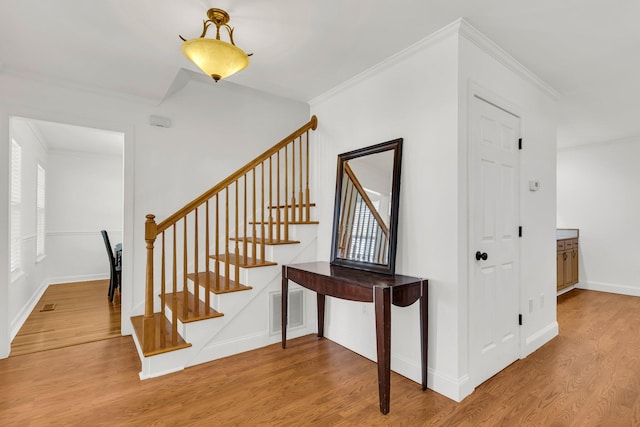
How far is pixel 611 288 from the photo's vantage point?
527 centimetres

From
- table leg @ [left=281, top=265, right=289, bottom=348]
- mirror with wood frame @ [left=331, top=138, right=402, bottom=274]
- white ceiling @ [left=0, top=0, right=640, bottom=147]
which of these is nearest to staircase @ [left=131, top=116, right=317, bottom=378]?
table leg @ [left=281, top=265, right=289, bottom=348]

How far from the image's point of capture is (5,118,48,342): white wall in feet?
11.7

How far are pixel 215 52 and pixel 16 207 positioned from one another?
3.51 metres

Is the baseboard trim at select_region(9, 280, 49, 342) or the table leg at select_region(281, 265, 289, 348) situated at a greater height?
the table leg at select_region(281, 265, 289, 348)

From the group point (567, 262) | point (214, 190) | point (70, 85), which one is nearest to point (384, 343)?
point (214, 190)

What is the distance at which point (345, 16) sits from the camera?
2.09 m

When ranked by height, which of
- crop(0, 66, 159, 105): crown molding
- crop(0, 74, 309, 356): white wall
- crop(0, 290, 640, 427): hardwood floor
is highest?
crop(0, 66, 159, 105): crown molding

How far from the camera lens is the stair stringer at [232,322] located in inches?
99.5

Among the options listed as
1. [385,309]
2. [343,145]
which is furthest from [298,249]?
[385,309]

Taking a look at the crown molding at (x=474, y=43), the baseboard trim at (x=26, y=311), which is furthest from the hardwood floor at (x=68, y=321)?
the crown molding at (x=474, y=43)

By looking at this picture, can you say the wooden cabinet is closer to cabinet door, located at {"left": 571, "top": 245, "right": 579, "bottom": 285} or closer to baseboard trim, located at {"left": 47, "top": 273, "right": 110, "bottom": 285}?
cabinet door, located at {"left": 571, "top": 245, "right": 579, "bottom": 285}

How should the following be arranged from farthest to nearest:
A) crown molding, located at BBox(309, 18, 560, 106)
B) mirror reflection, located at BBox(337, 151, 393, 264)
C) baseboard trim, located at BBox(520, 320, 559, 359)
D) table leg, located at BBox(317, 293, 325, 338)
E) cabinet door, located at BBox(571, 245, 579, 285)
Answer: cabinet door, located at BBox(571, 245, 579, 285)
table leg, located at BBox(317, 293, 325, 338)
baseboard trim, located at BBox(520, 320, 559, 359)
mirror reflection, located at BBox(337, 151, 393, 264)
crown molding, located at BBox(309, 18, 560, 106)

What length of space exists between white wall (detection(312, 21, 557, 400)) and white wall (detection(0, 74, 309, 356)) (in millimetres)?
1279

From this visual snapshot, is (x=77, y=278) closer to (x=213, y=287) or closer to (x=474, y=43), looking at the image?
(x=213, y=287)
